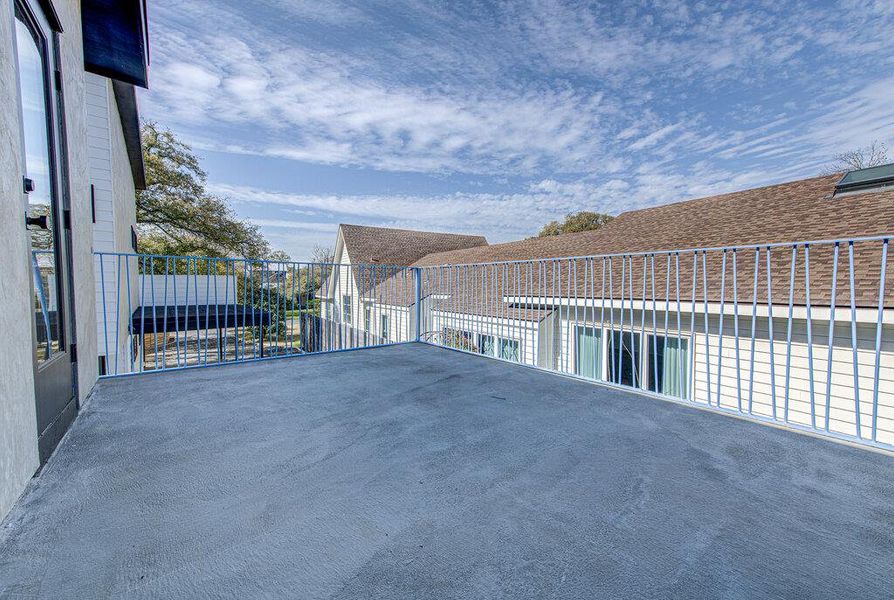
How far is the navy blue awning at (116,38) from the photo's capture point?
10.9 feet

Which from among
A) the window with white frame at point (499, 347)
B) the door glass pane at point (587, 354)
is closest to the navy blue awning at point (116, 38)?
the window with white frame at point (499, 347)

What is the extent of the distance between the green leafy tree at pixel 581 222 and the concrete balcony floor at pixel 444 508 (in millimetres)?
22735

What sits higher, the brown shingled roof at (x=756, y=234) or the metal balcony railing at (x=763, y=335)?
the brown shingled roof at (x=756, y=234)

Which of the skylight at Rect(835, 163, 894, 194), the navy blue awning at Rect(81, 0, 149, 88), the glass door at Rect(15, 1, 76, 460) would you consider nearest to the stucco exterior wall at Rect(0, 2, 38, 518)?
the glass door at Rect(15, 1, 76, 460)

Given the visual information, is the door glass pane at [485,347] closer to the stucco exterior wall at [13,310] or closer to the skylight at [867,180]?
the stucco exterior wall at [13,310]

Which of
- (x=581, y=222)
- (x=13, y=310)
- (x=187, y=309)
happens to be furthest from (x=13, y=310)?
(x=581, y=222)

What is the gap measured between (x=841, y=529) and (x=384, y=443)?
197 cm

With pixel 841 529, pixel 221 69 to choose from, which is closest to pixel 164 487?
pixel 841 529

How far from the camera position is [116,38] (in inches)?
142

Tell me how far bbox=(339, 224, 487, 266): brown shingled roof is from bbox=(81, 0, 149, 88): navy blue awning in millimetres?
11420

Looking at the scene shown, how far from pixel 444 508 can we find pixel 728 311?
193 inches

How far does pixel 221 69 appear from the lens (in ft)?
24.2

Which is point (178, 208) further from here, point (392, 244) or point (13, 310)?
point (13, 310)

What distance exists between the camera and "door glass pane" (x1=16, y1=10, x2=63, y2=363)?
181 centimetres
